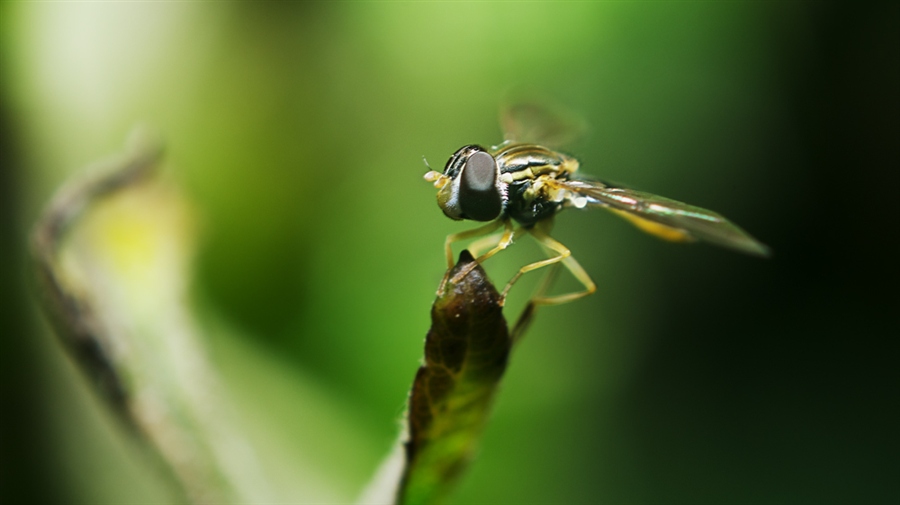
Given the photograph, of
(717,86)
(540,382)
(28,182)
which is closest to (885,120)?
(717,86)

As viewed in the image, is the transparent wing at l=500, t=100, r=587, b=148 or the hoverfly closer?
the hoverfly

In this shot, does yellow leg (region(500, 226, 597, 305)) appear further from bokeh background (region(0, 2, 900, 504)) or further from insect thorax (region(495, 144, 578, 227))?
bokeh background (region(0, 2, 900, 504))

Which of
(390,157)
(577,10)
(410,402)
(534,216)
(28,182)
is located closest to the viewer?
(410,402)

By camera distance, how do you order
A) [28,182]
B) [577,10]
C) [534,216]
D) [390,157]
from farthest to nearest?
[390,157], [577,10], [28,182], [534,216]

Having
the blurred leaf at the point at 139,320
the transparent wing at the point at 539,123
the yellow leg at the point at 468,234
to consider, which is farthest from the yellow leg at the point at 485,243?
the blurred leaf at the point at 139,320

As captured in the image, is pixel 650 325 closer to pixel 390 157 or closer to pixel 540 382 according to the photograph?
pixel 540 382

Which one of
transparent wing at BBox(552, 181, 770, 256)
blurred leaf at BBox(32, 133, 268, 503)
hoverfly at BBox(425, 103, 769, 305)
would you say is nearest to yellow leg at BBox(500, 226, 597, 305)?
hoverfly at BBox(425, 103, 769, 305)

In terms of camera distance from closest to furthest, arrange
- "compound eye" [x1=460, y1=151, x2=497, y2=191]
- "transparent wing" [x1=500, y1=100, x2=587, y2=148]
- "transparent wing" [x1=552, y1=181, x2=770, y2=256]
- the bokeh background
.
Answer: "compound eye" [x1=460, y1=151, x2=497, y2=191] → "transparent wing" [x1=552, y1=181, x2=770, y2=256] → "transparent wing" [x1=500, y1=100, x2=587, y2=148] → the bokeh background
